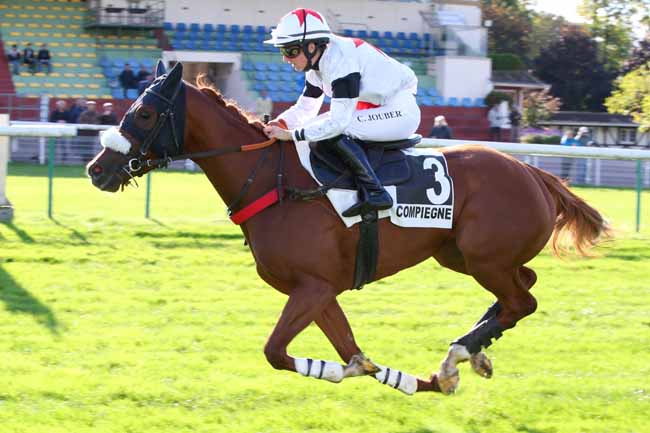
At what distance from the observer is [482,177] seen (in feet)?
19.9

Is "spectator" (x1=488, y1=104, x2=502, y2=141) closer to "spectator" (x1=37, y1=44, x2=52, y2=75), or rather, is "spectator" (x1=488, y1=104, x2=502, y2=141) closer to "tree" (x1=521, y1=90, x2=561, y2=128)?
"tree" (x1=521, y1=90, x2=561, y2=128)

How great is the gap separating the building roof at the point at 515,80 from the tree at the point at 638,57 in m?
14.9

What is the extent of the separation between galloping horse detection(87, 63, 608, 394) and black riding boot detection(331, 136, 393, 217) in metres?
0.15

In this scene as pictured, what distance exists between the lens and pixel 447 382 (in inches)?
226

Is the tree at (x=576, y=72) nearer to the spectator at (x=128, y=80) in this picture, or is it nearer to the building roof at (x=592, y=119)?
the building roof at (x=592, y=119)

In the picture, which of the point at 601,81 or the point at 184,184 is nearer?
the point at 184,184

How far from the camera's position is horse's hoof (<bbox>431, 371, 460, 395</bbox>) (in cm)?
574

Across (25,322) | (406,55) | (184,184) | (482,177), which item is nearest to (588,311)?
(482,177)

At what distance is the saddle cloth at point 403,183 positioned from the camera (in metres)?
5.61

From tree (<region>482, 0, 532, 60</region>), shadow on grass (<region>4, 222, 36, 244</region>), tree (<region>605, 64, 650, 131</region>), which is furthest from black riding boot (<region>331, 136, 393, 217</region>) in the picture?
tree (<region>482, 0, 532, 60</region>)

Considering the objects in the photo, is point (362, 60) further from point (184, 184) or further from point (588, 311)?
point (184, 184)

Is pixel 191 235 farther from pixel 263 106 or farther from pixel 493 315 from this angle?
pixel 263 106

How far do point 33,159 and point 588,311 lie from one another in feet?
38.4

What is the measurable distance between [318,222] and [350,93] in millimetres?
703
